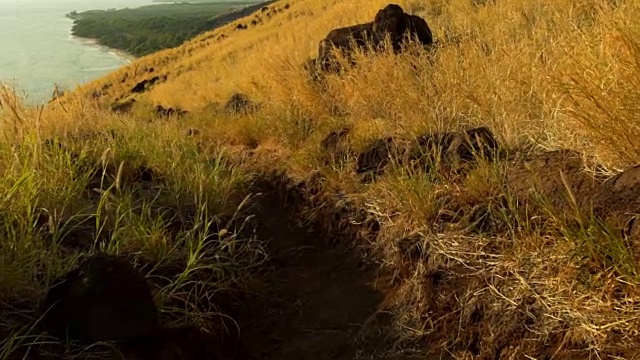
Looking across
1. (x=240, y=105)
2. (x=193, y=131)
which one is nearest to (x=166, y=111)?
(x=240, y=105)

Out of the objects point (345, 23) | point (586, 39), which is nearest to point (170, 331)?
point (586, 39)

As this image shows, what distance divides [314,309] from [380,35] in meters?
4.35

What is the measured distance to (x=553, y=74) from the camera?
9.73ft

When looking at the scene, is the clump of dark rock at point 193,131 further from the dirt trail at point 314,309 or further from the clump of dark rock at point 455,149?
the clump of dark rock at point 455,149

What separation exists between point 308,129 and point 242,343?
314 centimetres

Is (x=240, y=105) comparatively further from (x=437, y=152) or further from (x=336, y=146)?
(x=437, y=152)

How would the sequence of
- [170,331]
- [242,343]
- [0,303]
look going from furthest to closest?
[242,343] < [170,331] < [0,303]

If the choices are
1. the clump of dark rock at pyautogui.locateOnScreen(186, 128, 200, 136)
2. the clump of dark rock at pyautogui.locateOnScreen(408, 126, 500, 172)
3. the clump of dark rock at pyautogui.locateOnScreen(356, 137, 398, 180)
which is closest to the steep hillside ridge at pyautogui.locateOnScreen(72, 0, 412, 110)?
the clump of dark rock at pyautogui.locateOnScreen(186, 128, 200, 136)

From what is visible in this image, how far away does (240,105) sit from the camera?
8188 millimetres

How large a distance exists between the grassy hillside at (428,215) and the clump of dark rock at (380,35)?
137 cm

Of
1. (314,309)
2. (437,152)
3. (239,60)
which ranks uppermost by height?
(239,60)

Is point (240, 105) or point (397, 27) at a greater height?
point (397, 27)

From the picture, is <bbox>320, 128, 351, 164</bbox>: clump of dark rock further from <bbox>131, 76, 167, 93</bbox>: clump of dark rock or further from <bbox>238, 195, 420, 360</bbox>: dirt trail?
<bbox>131, 76, 167, 93</bbox>: clump of dark rock

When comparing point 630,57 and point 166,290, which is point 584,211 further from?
point 166,290
